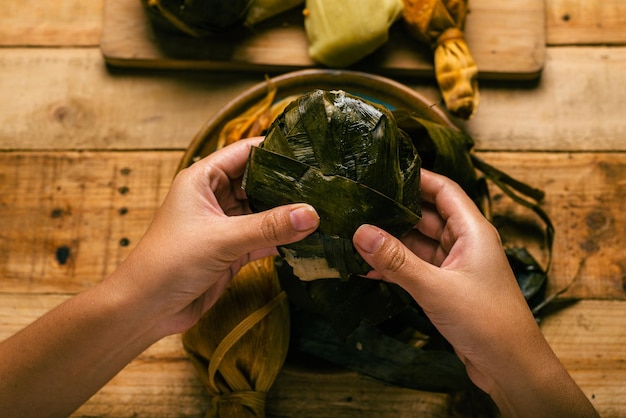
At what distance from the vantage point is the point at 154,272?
1.18m

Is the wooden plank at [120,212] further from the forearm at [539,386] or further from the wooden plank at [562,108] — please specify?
the forearm at [539,386]

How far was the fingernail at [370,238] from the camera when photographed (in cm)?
106

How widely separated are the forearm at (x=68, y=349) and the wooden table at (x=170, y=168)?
0.78 ft

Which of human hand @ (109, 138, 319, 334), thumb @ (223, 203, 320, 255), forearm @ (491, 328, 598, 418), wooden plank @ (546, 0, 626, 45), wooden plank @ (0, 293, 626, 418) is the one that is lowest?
wooden plank @ (0, 293, 626, 418)

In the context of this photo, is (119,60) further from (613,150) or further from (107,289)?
(613,150)

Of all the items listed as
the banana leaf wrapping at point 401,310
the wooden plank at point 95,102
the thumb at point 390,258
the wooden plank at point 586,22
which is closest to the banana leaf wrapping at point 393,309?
the banana leaf wrapping at point 401,310

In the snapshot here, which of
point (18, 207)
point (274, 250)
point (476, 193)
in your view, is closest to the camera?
point (274, 250)

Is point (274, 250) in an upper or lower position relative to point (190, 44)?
lower

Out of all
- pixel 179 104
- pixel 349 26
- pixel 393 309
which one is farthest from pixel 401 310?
pixel 179 104

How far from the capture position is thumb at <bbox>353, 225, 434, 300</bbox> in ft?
3.49

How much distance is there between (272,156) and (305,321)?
19.8 inches

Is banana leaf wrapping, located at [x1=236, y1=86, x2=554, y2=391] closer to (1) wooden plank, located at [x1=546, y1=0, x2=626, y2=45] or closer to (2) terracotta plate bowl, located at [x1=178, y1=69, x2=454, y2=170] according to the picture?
(2) terracotta plate bowl, located at [x1=178, y1=69, x2=454, y2=170]

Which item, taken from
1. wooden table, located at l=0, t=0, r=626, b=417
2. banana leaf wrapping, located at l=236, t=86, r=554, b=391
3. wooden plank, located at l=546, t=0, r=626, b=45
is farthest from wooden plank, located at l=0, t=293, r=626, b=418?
wooden plank, located at l=546, t=0, r=626, b=45

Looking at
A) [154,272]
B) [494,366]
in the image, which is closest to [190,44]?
[154,272]
